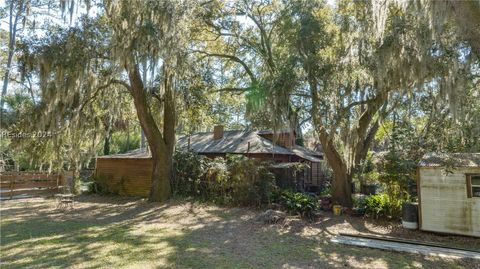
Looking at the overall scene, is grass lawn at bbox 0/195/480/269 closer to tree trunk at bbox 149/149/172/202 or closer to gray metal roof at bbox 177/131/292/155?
tree trunk at bbox 149/149/172/202

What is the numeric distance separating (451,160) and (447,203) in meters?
1.03

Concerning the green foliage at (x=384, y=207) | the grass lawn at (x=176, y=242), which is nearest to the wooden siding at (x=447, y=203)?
the green foliage at (x=384, y=207)

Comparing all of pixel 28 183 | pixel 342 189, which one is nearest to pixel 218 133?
pixel 342 189

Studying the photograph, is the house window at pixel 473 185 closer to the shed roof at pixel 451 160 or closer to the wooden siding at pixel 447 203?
the wooden siding at pixel 447 203

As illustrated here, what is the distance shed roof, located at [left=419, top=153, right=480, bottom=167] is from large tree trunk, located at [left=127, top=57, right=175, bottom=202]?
8.38 m

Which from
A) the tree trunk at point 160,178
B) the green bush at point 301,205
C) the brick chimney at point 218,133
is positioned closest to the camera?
the green bush at point 301,205

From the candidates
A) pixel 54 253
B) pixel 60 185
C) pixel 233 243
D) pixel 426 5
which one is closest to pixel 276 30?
pixel 426 5

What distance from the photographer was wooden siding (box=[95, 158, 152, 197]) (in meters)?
14.3

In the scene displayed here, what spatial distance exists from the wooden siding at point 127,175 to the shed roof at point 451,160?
10488mm

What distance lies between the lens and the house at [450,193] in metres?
7.49

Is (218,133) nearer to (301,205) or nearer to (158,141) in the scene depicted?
(158,141)

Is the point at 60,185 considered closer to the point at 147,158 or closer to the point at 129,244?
the point at 147,158

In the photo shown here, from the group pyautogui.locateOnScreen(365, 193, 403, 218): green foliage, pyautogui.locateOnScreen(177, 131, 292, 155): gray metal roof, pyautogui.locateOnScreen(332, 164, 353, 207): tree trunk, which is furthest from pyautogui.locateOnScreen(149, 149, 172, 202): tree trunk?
pyautogui.locateOnScreen(365, 193, 403, 218): green foliage

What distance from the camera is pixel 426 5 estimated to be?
6.00 meters
